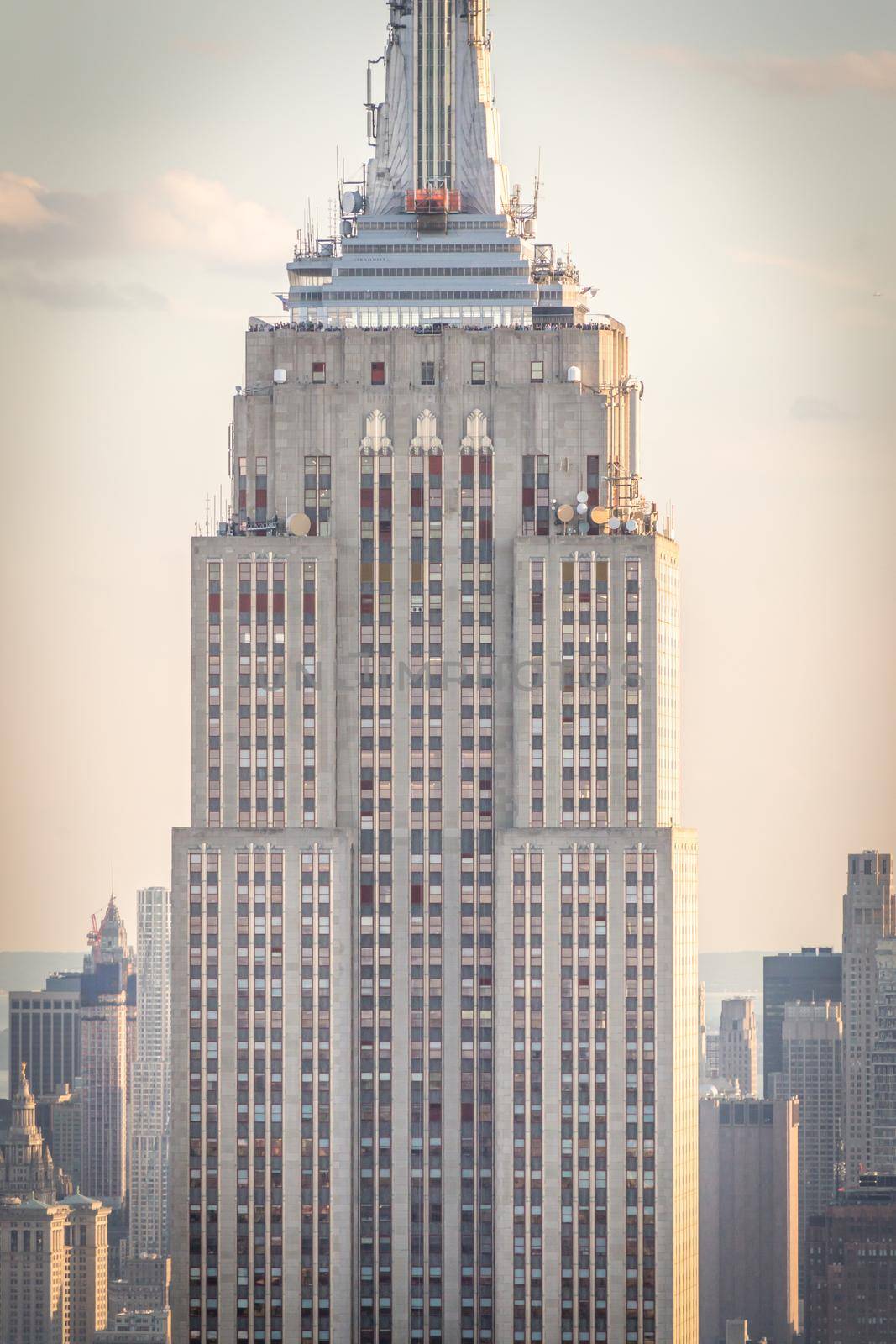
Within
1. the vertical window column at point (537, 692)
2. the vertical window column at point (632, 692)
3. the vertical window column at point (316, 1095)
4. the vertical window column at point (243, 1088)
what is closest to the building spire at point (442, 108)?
the vertical window column at point (537, 692)

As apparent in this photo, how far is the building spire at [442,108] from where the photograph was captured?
5807 inches

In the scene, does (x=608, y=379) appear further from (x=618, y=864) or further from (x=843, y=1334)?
(x=843, y=1334)

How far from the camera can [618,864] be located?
140 metres

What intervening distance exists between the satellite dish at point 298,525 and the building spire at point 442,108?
16.3 meters

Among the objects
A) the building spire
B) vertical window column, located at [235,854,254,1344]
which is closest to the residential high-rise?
vertical window column, located at [235,854,254,1344]

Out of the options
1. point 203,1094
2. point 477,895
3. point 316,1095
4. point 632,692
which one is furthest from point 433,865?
point 203,1094

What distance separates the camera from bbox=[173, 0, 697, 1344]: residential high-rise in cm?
14000

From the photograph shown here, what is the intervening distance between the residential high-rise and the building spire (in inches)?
306

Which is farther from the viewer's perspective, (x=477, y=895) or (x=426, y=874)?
(x=426, y=874)

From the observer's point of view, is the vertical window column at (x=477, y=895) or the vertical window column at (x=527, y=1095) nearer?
the vertical window column at (x=527, y=1095)

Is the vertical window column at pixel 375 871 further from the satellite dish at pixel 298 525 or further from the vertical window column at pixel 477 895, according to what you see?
the vertical window column at pixel 477 895

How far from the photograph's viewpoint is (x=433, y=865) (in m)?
143

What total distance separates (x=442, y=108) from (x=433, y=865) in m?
36.4

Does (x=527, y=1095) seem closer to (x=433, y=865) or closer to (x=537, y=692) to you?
(x=433, y=865)
